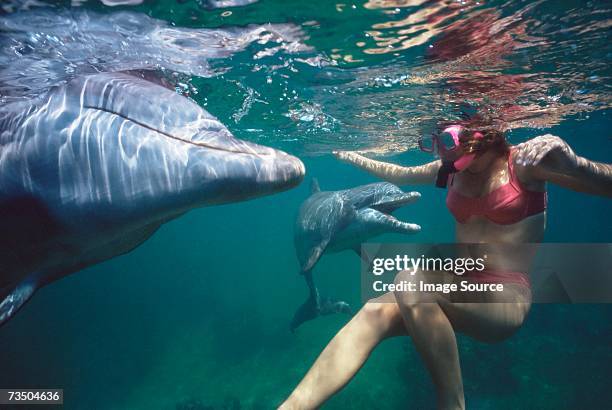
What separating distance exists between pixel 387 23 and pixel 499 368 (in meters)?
12.5

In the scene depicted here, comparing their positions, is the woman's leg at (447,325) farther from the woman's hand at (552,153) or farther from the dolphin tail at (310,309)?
the dolphin tail at (310,309)

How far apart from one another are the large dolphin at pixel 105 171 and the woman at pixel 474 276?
172 cm

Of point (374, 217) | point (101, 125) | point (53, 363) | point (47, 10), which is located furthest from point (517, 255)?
point (53, 363)

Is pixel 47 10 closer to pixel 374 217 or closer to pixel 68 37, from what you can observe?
pixel 68 37

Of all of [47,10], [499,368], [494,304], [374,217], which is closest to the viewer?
[494,304]

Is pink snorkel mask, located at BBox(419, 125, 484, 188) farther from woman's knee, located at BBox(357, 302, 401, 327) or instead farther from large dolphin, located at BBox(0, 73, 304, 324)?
large dolphin, located at BBox(0, 73, 304, 324)

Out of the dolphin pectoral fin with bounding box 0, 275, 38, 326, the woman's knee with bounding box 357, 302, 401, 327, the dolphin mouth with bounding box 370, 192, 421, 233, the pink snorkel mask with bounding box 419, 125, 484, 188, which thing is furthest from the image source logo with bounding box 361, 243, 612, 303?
the dolphin mouth with bounding box 370, 192, 421, 233

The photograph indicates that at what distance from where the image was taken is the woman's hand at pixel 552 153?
256cm

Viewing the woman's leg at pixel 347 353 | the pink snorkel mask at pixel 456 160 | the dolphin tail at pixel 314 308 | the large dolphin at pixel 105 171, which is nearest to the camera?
the large dolphin at pixel 105 171

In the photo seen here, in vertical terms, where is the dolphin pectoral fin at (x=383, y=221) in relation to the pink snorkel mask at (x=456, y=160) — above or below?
below

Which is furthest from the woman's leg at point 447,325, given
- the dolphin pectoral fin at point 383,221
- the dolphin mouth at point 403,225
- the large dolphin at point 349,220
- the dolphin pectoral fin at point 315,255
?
the dolphin pectoral fin at point 315,255

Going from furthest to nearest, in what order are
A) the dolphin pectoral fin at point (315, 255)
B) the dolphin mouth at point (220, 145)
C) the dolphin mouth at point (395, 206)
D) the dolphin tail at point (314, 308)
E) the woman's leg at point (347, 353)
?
1. the dolphin tail at point (314, 308)
2. the dolphin pectoral fin at point (315, 255)
3. the dolphin mouth at point (395, 206)
4. the woman's leg at point (347, 353)
5. the dolphin mouth at point (220, 145)

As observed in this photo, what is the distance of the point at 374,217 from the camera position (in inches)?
389

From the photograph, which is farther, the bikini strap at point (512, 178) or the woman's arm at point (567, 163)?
the bikini strap at point (512, 178)
